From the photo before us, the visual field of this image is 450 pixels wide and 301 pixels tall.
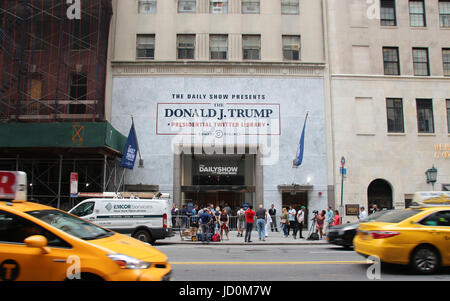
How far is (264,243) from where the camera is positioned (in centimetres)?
1689

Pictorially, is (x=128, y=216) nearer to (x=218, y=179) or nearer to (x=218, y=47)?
(x=218, y=179)

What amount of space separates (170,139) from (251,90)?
630cm

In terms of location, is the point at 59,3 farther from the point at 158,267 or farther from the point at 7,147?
the point at 158,267

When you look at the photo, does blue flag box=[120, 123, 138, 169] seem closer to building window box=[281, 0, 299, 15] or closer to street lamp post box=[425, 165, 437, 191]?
building window box=[281, 0, 299, 15]

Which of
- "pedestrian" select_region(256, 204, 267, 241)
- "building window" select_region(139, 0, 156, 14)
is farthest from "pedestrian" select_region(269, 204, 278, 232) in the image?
"building window" select_region(139, 0, 156, 14)

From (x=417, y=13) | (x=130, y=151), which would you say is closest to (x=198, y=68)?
(x=130, y=151)

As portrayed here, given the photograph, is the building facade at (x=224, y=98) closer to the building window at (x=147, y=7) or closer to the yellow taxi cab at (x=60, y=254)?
the building window at (x=147, y=7)

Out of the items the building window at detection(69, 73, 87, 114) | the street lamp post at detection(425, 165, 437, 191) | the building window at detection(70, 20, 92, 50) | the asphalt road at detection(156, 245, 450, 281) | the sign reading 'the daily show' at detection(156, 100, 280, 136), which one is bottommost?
the asphalt road at detection(156, 245, 450, 281)

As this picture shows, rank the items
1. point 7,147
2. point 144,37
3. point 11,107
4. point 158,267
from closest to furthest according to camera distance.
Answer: point 158,267
point 7,147
point 11,107
point 144,37

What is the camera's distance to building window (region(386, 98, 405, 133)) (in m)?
25.2

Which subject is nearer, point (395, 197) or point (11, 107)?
point (11, 107)

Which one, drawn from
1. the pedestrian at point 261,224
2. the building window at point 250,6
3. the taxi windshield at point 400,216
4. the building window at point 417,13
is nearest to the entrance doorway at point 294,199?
the pedestrian at point 261,224

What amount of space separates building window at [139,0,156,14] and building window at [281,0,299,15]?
9.04m
